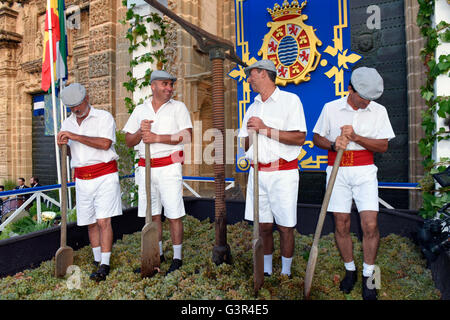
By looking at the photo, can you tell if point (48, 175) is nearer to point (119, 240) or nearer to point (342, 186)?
point (119, 240)

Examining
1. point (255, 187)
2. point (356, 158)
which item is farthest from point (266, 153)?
point (356, 158)

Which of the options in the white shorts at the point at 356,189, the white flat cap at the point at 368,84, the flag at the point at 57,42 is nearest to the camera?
the white flat cap at the point at 368,84

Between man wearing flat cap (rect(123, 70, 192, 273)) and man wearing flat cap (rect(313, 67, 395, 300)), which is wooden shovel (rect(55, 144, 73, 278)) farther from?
man wearing flat cap (rect(313, 67, 395, 300))

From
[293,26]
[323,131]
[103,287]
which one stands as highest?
[293,26]

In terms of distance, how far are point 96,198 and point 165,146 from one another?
0.75m

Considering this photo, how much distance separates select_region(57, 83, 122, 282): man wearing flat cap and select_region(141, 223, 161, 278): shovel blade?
0.39 meters

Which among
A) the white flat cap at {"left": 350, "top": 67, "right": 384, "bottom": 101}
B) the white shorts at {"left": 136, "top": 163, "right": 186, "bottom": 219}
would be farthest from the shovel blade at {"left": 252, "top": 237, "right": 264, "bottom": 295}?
the white flat cap at {"left": 350, "top": 67, "right": 384, "bottom": 101}

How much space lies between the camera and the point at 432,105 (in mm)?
2871

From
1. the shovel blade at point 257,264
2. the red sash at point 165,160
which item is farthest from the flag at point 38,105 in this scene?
the shovel blade at point 257,264

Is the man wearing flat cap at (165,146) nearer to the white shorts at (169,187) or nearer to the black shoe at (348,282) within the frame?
the white shorts at (169,187)

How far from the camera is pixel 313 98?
4770mm

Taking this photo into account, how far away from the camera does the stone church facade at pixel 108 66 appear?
4520 mm
